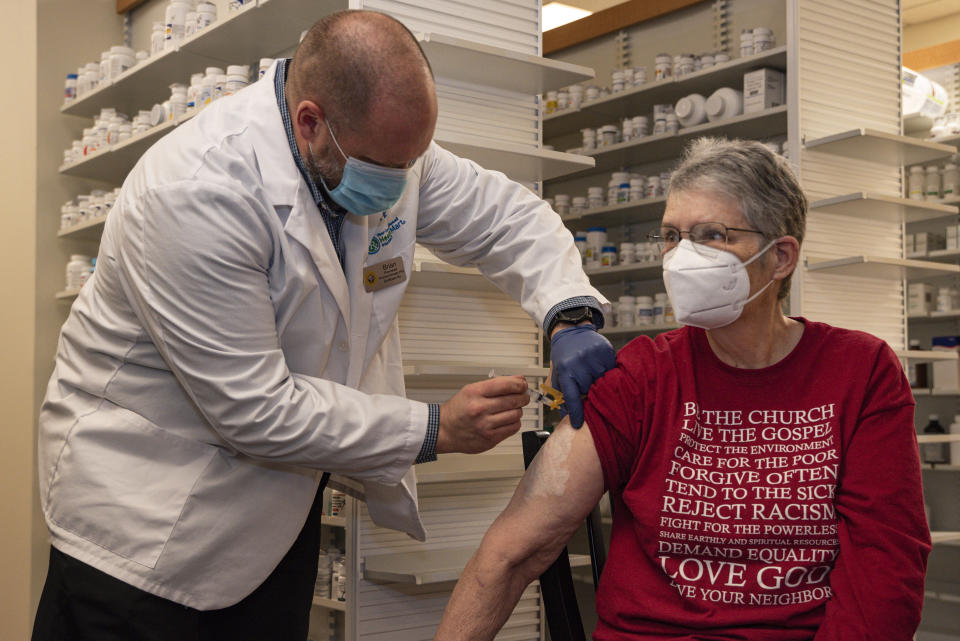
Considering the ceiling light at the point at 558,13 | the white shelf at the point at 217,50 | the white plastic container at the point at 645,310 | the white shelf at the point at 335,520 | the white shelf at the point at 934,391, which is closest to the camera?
the white shelf at the point at 335,520

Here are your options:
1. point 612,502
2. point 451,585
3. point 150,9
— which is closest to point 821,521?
point 612,502

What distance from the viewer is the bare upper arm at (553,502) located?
1.59 metres

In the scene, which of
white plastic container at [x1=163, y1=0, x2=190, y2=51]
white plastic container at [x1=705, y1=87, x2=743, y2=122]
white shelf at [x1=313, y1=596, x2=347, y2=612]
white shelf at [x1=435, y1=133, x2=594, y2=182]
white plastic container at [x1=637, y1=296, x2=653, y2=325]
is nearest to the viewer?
white shelf at [x1=435, y1=133, x2=594, y2=182]

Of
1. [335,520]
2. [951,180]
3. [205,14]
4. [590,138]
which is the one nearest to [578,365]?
[335,520]

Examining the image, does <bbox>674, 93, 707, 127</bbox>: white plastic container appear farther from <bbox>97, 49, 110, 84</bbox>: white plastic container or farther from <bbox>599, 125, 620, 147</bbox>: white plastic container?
<bbox>97, 49, 110, 84</bbox>: white plastic container

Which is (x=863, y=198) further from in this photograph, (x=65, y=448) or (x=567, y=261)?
(x=65, y=448)

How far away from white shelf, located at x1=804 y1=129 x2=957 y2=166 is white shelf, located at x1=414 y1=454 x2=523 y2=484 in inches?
77.5

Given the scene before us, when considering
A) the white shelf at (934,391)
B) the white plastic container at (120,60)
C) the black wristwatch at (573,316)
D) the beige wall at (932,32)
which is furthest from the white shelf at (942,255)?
the white plastic container at (120,60)

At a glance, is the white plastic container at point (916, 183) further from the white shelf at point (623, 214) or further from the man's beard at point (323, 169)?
the man's beard at point (323, 169)

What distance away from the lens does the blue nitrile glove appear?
5.43ft

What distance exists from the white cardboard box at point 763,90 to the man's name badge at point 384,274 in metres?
2.98

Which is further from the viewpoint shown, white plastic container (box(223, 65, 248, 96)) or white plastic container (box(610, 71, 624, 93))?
white plastic container (box(610, 71, 624, 93))

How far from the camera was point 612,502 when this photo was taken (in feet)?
5.51

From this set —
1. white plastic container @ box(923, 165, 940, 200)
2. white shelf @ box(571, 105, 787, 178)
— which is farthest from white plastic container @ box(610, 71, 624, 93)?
white plastic container @ box(923, 165, 940, 200)
